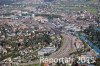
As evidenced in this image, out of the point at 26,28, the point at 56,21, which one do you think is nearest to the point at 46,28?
the point at 26,28

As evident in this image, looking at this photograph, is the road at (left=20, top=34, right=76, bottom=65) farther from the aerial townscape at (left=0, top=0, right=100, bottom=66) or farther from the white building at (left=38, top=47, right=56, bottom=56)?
the white building at (left=38, top=47, right=56, bottom=56)

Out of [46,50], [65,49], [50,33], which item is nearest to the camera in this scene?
[46,50]

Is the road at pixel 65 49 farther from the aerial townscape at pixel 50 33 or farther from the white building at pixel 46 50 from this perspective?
the white building at pixel 46 50

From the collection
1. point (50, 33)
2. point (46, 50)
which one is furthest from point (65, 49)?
point (50, 33)

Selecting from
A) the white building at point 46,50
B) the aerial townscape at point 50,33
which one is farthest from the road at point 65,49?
the white building at point 46,50

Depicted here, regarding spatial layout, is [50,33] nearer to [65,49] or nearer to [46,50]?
[65,49]


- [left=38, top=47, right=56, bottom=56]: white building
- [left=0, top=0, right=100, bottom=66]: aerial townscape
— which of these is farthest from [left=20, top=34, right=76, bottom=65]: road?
[left=38, top=47, right=56, bottom=56]: white building

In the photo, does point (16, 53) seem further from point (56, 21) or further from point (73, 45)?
point (56, 21)

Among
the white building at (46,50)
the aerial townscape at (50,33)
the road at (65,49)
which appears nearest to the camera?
the aerial townscape at (50,33)
